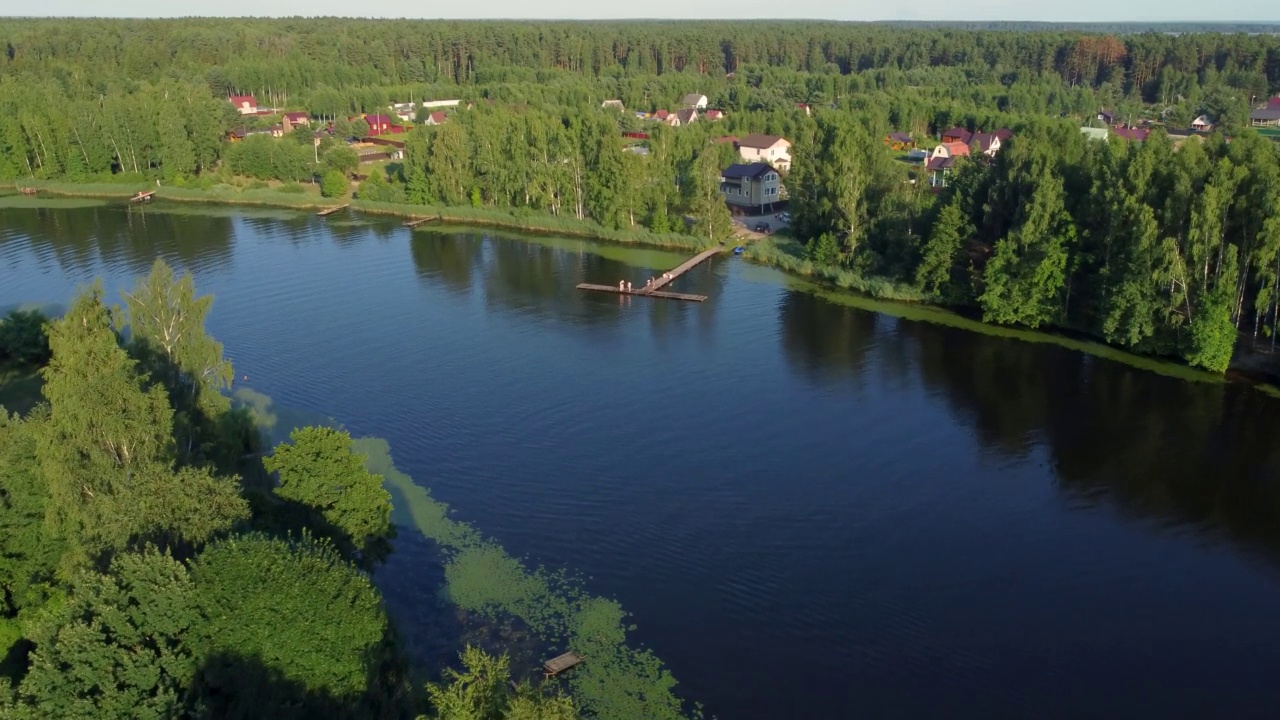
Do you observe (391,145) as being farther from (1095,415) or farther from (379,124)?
(1095,415)

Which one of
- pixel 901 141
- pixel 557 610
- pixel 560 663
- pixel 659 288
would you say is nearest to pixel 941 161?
pixel 901 141

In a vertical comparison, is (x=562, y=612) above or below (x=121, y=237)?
below

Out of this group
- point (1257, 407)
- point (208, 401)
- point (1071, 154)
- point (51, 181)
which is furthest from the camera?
point (51, 181)

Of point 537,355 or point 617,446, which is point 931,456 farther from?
point 537,355

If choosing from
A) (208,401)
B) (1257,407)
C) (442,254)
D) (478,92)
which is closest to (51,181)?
(442,254)

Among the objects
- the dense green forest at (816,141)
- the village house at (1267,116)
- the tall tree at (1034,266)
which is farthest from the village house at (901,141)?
the tall tree at (1034,266)

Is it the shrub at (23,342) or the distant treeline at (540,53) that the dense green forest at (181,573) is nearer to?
the shrub at (23,342)
